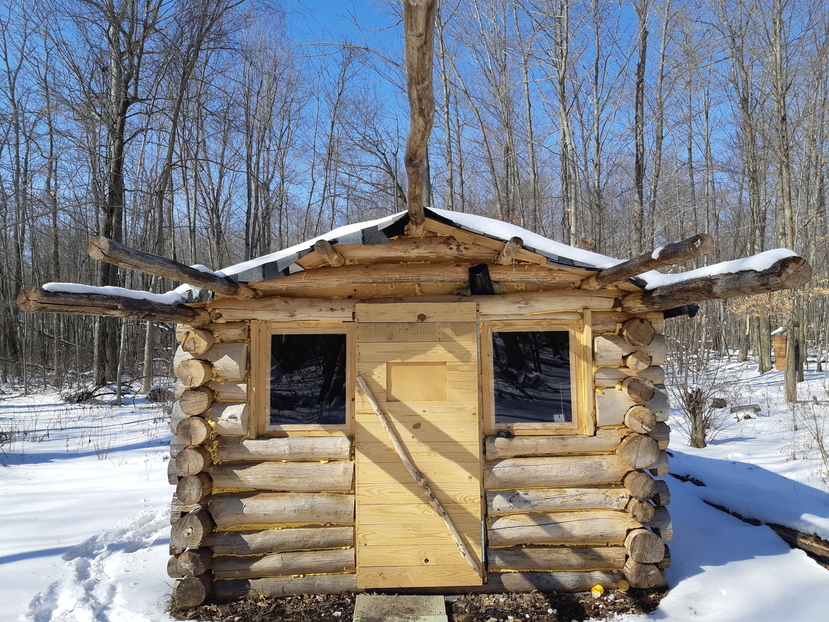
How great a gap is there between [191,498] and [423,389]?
2244 mm

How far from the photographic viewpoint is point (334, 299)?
4.81 meters

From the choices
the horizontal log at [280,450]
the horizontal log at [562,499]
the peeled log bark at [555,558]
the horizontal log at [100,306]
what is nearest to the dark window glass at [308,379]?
the horizontal log at [280,450]

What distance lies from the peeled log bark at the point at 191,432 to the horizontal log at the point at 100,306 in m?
0.89

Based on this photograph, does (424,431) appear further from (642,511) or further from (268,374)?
(642,511)

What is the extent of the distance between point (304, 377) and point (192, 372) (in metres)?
0.98

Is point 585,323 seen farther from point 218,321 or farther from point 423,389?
point 218,321

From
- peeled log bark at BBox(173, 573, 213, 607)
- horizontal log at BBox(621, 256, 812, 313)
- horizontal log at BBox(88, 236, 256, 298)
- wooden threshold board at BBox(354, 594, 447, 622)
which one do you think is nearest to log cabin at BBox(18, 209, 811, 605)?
peeled log bark at BBox(173, 573, 213, 607)

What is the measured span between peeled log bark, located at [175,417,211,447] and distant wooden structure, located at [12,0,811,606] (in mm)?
20

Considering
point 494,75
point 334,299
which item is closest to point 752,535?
point 334,299

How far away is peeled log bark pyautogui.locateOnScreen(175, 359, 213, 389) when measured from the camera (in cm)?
461

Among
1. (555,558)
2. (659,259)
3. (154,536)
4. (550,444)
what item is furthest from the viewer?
(154,536)

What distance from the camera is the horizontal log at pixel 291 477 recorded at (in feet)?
15.4

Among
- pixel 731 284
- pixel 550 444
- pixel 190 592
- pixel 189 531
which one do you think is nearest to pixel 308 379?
pixel 189 531

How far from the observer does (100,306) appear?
3492mm
